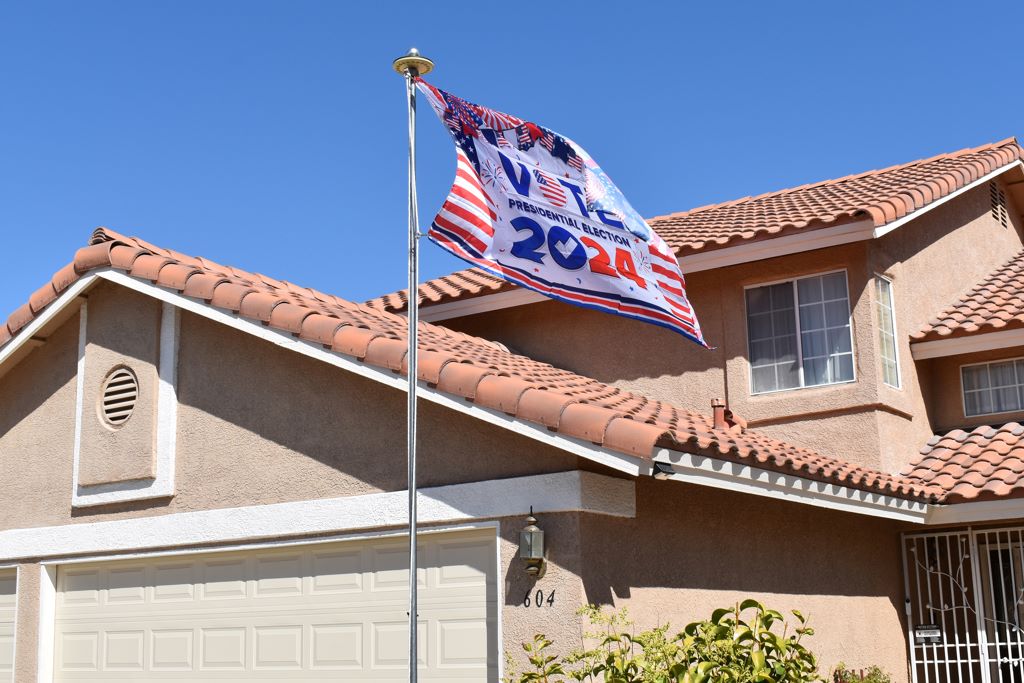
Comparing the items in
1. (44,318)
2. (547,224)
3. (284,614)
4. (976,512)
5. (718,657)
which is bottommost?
(718,657)

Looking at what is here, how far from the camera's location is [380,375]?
32.9 feet

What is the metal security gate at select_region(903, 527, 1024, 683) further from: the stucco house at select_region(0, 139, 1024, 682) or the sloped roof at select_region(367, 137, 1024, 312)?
the sloped roof at select_region(367, 137, 1024, 312)

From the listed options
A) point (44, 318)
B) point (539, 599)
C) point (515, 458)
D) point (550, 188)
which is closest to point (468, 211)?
point (550, 188)

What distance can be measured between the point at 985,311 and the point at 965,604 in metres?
3.63

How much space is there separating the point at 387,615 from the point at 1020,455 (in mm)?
7211

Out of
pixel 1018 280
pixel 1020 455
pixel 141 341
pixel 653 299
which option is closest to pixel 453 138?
pixel 653 299

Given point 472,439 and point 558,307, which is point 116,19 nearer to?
point 558,307

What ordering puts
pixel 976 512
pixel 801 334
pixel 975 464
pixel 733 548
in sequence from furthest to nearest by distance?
pixel 801 334 < pixel 975 464 < pixel 976 512 < pixel 733 548

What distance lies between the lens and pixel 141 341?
39.2 feet

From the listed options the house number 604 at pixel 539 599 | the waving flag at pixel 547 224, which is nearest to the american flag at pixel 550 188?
the waving flag at pixel 547 224

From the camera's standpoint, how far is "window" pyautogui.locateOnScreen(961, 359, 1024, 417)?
14.5 metres

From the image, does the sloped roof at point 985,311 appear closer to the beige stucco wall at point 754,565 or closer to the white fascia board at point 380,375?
the beige stucco wall at point 754,565

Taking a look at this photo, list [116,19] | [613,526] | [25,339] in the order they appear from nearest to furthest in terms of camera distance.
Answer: [613,526]
[25,339]
[116,19]

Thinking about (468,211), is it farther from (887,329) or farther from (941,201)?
(941,201)
